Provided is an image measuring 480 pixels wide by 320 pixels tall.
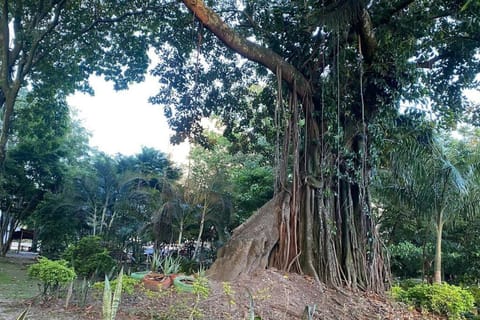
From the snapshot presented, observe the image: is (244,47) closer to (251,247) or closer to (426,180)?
(251,247)

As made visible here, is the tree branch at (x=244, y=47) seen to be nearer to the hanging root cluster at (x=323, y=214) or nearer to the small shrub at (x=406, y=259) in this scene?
the hanging root cluster at (x=323, y=214)

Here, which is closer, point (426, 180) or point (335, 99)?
point (335, 99)

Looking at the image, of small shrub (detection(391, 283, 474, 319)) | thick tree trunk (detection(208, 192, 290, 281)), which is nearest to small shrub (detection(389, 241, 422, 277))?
small shrub (detection(391, 283, 474, 319))

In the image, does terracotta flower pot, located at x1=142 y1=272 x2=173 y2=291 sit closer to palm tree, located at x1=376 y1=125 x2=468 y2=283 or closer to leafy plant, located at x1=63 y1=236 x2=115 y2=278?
leafy plant, located at x1=63 y1=236 x2=115 y2=278

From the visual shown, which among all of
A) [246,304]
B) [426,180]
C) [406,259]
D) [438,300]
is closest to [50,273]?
[246,304]

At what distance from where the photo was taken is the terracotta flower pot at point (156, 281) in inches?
214

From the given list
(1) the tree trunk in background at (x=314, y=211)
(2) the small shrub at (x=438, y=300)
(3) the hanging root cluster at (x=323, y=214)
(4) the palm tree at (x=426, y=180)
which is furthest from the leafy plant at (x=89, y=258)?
(4) the palm tree at (x=426, y=180)

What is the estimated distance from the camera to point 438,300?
6082mm

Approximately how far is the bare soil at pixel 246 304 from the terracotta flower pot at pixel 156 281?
0.13 m

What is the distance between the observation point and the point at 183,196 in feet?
42.8

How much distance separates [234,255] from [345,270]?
1.80 m

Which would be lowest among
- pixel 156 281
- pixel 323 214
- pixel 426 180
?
pixel 156 281

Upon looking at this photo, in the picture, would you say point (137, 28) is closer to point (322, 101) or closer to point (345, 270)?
point (322, 101)

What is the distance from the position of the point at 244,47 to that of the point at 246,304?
3655mm
